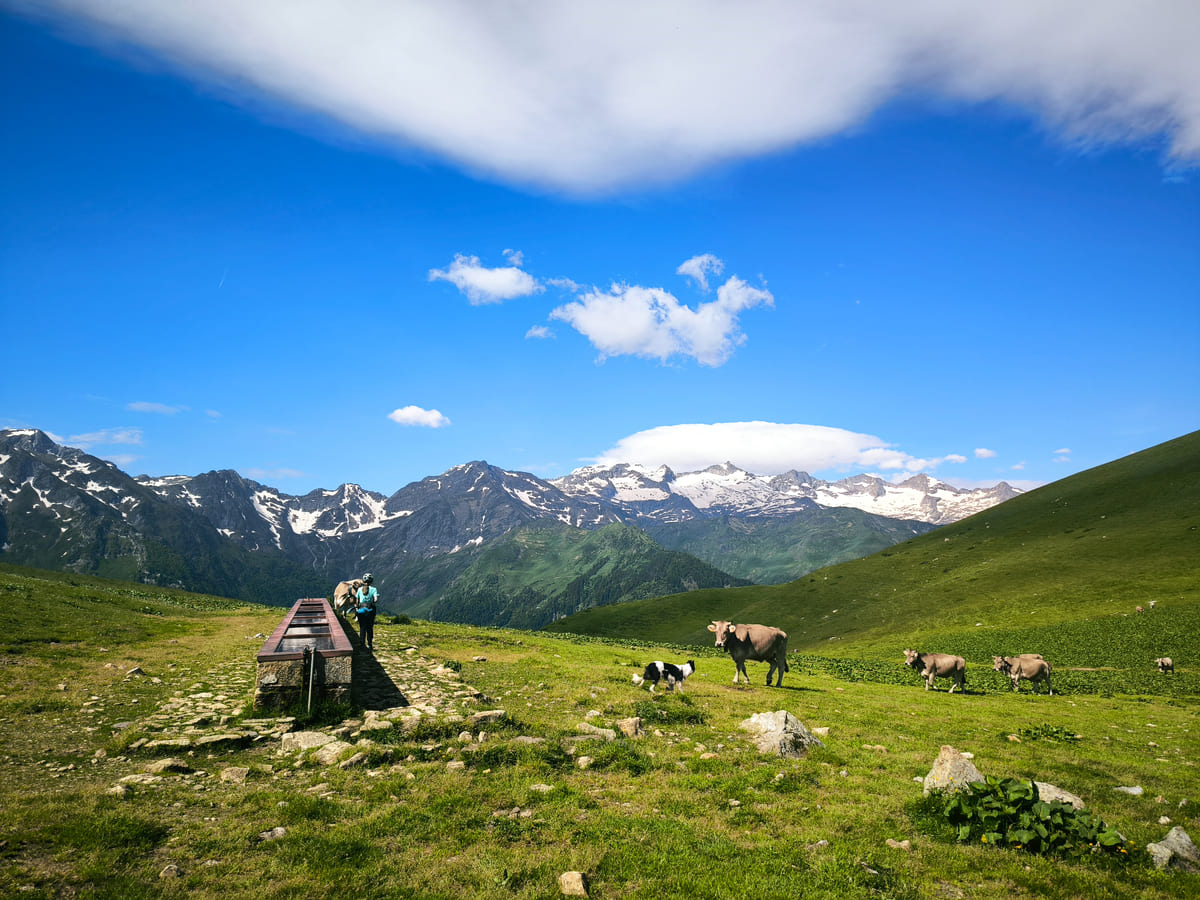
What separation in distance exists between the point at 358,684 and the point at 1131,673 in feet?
174

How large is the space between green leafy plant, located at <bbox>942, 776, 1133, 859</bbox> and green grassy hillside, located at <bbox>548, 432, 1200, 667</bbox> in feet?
159

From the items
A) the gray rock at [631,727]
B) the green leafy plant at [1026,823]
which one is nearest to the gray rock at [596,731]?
the gray rock at [631,727]

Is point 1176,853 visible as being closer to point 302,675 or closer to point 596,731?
point 596,731

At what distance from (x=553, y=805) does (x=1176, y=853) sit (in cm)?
1100

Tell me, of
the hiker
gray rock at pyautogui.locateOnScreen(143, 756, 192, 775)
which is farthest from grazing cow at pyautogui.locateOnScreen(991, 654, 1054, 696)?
gray rock at pyautogui.locateOnScreen(143, 756, 192, 775)

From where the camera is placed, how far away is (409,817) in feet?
33.9

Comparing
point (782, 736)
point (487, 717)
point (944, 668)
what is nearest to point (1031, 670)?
point (944, 668)

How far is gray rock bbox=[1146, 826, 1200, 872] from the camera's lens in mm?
9266

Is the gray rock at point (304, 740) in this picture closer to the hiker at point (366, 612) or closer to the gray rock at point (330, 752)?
the gray rock at point (330, 752)

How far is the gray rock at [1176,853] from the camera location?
365 inches

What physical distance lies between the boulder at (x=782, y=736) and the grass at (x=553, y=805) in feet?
1.38

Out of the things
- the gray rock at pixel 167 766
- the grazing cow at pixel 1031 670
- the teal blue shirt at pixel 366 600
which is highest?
the teal blue shirt at pixel 366 600

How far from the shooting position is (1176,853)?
30.8 feet

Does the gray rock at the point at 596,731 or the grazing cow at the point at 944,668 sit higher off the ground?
the gray rock at the point at 596,731
